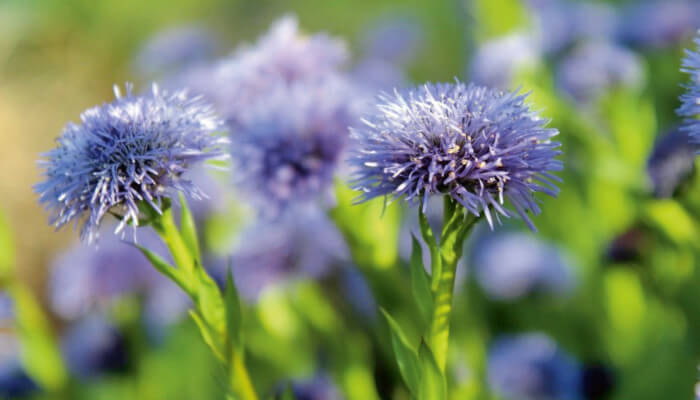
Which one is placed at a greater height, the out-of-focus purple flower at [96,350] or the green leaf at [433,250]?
the green leaf at [433,250]

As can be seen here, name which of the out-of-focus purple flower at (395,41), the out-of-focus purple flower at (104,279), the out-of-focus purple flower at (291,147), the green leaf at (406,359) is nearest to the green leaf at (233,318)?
the green leaf at (406,359)

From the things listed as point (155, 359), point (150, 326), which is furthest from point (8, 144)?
point (155, 359)

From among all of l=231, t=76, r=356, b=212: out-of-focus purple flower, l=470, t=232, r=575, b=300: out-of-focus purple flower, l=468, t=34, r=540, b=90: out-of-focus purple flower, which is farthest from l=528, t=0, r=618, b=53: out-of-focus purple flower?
l=231, t=76, r=356, b=212: out-of-focus purple flower

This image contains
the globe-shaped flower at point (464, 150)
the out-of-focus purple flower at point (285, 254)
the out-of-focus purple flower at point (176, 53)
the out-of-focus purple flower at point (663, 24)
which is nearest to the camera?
the globe-shaped flower at point (464, 150)

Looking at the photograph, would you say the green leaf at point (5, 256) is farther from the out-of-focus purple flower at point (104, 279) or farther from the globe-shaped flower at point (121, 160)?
the globe-shaped flower at point (121, 160)

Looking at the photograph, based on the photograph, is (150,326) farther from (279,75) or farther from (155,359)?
(279,75)

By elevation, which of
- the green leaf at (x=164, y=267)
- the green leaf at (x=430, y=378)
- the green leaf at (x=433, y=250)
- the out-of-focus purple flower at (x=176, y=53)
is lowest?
the green leaf at (x=430, y=378)

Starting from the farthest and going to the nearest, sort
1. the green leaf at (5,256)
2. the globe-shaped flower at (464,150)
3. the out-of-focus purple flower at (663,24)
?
the out-of-focus purple flower at (663,24), the green leaf at (5,256), the globe-shaped flower at (464,150)
